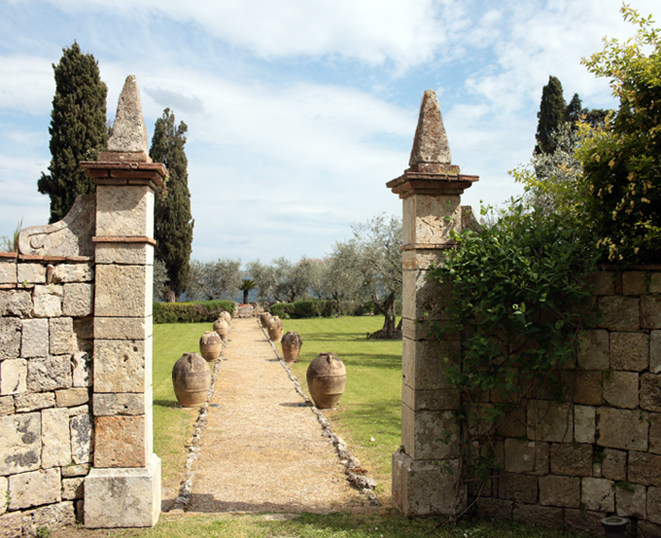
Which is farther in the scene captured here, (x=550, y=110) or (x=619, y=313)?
(x=550, y=110)

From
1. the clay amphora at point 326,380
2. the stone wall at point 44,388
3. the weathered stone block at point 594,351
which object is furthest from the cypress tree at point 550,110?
the stone wall at point 44,388

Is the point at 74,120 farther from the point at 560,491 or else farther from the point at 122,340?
the point at 560,491

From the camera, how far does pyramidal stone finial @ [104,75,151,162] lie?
482cm

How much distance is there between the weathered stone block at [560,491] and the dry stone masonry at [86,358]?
383 centimetres

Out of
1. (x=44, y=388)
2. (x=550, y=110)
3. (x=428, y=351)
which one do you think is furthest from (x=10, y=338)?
(x=550, y=110)

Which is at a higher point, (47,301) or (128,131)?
(128,131)

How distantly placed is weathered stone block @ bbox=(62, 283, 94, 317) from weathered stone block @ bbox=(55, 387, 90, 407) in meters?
0.72

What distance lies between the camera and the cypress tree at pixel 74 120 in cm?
1869

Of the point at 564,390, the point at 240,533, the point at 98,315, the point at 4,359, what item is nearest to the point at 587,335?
the point at 564,390

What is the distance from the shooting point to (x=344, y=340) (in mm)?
25531

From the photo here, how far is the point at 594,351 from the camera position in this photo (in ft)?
15.4

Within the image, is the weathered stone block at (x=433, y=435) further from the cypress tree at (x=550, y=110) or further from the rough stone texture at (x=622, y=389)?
the cypress tree at (x=550, y=110)

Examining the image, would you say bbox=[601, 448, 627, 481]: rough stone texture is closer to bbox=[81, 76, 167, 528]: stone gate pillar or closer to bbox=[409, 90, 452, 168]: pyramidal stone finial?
bbox=[409, 90, 452, 168]: pyramidal stone finial

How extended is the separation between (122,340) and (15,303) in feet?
3.24
